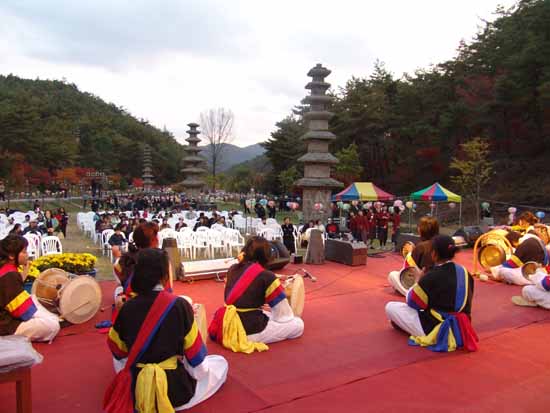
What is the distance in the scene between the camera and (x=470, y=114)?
28.9 metres

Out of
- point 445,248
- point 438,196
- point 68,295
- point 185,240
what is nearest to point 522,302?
point 445,248

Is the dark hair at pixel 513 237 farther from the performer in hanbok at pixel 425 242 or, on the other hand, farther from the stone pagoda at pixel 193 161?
the stone pagoda at pixel 193 161

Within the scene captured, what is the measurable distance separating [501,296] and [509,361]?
137 inches

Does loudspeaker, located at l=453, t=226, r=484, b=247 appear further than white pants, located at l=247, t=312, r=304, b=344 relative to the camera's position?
Yes

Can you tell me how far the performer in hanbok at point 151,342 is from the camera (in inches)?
134

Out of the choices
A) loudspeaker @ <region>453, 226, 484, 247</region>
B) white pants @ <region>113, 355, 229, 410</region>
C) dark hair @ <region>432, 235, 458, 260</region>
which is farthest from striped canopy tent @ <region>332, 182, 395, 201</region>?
white pants @ <region>113, 355, 229, 410</region>

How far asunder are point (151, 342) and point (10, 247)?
2254 mm

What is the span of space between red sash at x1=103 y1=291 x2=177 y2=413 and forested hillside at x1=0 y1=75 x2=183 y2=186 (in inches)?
1284

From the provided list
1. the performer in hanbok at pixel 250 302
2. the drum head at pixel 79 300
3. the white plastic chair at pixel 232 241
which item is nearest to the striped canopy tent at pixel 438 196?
Answer: the white plastic chair at pixel 232 241

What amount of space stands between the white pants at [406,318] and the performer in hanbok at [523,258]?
4084 mm

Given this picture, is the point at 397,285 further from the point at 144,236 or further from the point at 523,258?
the point at 144,236

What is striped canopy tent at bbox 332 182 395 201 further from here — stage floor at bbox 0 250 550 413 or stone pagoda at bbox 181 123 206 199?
stage floor at bbox 0 250 550 413

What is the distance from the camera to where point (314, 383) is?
445cm

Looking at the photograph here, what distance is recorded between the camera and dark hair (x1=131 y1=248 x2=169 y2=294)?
3387 mm
